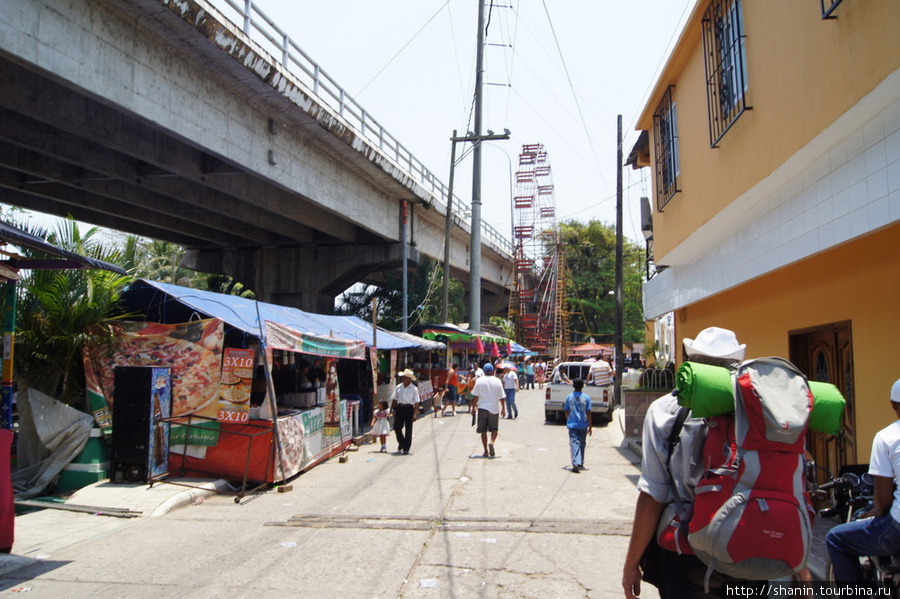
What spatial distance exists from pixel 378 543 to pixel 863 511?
4.36 metres

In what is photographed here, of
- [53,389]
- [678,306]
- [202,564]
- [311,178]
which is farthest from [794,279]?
[311,178]

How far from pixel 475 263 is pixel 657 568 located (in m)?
25.0

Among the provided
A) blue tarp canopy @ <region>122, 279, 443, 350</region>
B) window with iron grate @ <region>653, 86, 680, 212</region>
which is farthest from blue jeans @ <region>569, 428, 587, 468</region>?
blue tarp canopy @ <region>122, 279, 443, 350</region>

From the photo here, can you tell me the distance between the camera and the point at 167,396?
1009cm

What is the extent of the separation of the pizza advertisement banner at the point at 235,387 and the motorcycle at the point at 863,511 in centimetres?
796

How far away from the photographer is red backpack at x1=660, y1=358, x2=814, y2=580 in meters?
2.46

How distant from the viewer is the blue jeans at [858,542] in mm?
3795

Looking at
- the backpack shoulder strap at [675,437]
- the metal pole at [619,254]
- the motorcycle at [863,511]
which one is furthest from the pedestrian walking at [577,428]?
the metal pole at [619,254]

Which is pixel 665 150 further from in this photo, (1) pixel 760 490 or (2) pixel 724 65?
(1) pixel 760 490

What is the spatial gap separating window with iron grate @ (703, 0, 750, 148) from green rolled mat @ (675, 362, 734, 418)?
673cm

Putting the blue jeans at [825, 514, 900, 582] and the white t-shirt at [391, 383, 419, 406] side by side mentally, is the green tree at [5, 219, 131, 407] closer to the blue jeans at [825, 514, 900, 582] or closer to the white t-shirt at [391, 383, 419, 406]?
the white t-shirt at [391, 383, 419, 406]

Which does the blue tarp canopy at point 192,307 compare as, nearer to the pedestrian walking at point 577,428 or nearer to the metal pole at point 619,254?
the pedestrian walking at point 577,428

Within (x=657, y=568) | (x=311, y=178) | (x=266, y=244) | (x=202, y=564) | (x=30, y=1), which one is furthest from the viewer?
(x=266, y=244)

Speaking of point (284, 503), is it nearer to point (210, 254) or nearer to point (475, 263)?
point (475, 263)
